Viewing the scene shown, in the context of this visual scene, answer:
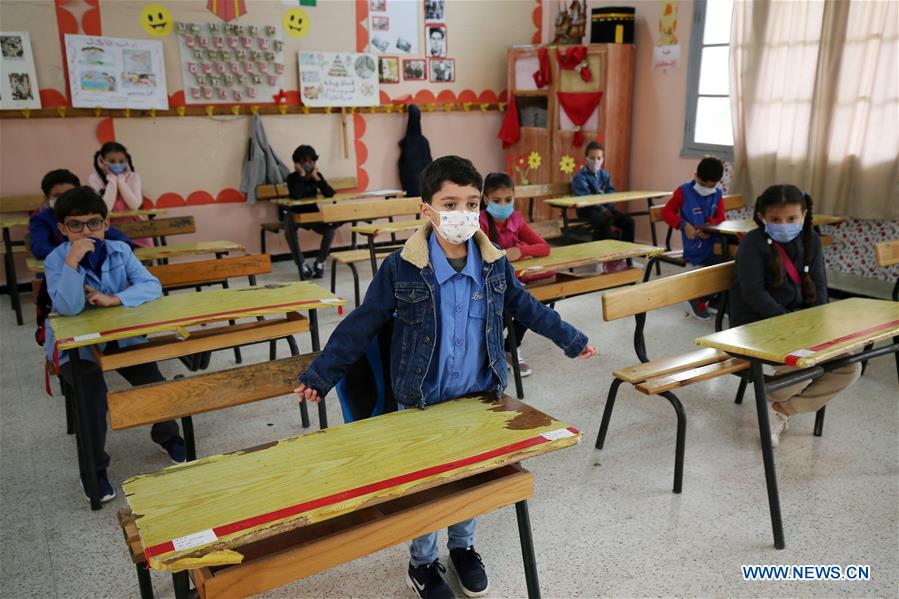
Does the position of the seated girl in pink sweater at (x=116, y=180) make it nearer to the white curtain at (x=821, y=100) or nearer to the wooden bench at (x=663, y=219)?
the wooden bench at (x=663, y=219)

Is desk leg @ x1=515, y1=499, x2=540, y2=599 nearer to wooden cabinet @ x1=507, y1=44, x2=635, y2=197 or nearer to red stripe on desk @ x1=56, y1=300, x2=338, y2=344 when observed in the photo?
red stripe on desk @ x1=56, y1=300, x2=338, y2=344

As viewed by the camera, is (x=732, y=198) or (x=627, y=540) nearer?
(x=627, y=540)

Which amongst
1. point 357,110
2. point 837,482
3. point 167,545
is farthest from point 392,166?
point 167,545

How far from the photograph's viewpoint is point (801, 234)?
9.77ft

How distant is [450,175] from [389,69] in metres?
5.78

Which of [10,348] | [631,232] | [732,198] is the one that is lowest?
[10,348]

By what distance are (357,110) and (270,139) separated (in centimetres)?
97

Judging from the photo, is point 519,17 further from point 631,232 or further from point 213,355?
point 213,355

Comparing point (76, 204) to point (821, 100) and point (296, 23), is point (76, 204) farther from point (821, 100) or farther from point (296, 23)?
point (821, 100)

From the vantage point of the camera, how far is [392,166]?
748cm

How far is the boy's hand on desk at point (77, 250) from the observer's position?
252cm

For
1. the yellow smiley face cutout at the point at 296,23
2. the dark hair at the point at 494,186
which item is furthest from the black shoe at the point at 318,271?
the dark hair at the point at 494,186

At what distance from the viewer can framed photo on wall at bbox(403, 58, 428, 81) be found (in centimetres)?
726

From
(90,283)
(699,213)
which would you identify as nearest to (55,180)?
(90,283)
